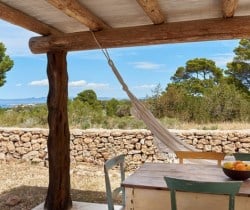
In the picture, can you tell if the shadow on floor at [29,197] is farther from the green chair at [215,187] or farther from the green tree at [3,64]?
the green tree at [3,64]

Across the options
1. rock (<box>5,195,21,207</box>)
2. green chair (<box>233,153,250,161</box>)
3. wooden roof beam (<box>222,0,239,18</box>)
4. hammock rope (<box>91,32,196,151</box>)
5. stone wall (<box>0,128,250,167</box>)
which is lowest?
rock (<box>5,195,21,207</box>)

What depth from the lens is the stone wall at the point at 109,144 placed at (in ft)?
16.7

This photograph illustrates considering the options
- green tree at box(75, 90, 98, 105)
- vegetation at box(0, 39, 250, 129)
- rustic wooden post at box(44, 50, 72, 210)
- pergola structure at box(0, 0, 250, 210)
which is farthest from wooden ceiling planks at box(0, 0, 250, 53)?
green tree at box(75, 90, 98, 105)

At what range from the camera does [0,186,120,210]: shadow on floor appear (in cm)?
368

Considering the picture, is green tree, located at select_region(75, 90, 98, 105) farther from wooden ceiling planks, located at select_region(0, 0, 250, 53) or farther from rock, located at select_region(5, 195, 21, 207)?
wooden ceiling planks, located at select_region(0, 0, 250, 53)

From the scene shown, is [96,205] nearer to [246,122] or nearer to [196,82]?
[246,122]

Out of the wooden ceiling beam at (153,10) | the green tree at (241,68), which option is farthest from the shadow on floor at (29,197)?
the green tree at (241,68)

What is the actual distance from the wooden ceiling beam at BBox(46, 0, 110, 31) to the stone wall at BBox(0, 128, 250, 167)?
2.55 metres

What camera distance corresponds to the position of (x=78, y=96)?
8.67 m

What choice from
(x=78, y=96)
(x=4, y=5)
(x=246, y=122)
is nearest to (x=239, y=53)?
(x=246, y=122)

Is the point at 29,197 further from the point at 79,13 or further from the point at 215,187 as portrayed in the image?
the point at 215,187

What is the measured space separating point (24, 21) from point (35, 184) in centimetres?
253

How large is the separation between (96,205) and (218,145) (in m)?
2.44

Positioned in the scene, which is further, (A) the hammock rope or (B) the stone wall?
(B) the stone wall
